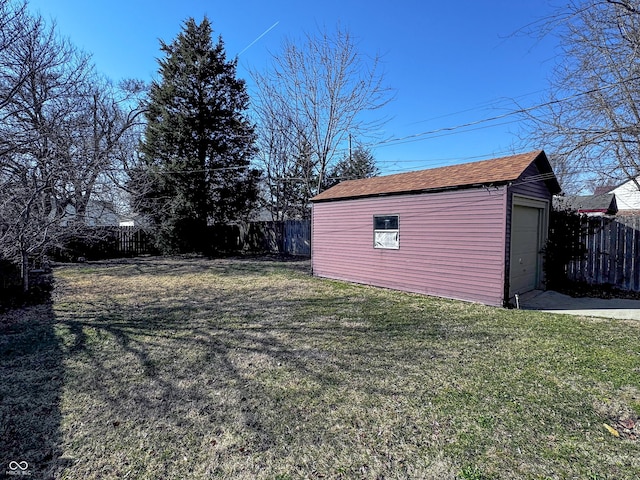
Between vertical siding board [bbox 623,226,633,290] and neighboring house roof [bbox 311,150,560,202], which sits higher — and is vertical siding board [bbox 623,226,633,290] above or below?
below

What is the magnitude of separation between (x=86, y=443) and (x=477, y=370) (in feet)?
11.3

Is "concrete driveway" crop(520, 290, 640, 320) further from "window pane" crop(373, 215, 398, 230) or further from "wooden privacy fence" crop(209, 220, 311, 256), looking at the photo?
"wooden privacy fence" crop(209, 220, 311, 256)

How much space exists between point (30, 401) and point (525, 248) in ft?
26.6

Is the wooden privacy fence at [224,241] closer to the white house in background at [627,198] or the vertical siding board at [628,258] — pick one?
the vertical siding board at [628,258]

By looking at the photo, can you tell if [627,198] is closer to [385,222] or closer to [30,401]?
[385,222]

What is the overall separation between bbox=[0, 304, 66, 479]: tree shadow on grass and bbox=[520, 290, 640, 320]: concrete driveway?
22.6 feet

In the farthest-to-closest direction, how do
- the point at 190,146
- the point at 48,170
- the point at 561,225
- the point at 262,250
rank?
the point at 262,250 < the point at 190,146 < the point at 561,225 < the point at 48,170

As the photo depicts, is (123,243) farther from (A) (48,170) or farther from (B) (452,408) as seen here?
(B) (452,408)

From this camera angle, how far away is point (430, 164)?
47.4 feet

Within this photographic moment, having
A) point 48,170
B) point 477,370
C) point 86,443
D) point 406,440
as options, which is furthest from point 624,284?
point 48,170

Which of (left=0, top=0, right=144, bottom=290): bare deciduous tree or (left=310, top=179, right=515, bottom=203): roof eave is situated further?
(left=310, top=179, right=515, bottom=203): roof eave

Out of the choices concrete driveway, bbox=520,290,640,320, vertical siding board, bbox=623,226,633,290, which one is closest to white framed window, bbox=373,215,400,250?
concrete driveway, bbox=520,290,640,320

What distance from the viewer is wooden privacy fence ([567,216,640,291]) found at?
7.03 metres

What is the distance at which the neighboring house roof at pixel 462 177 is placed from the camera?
20.0 ft
